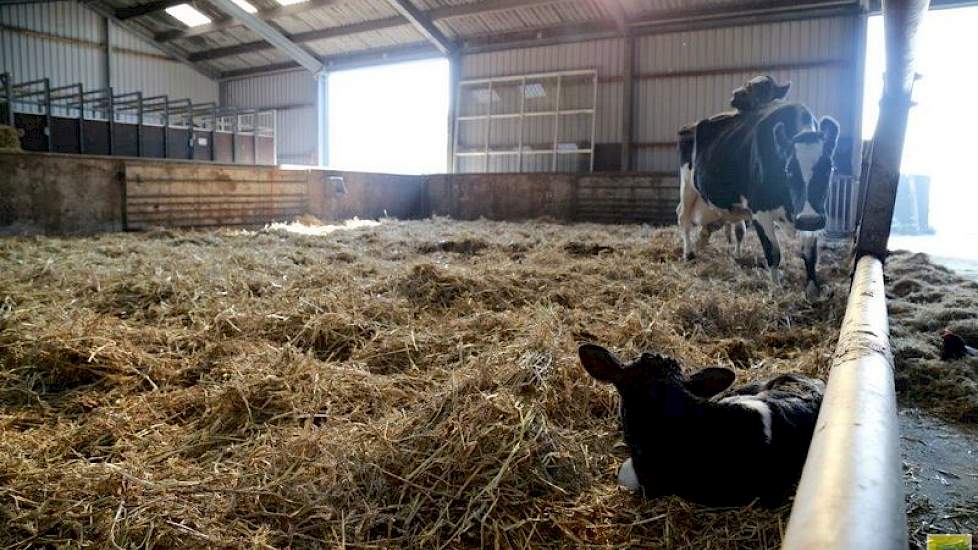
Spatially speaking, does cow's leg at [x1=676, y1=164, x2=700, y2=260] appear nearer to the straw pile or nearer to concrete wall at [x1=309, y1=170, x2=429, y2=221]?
the straw pile

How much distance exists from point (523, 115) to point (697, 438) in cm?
1619

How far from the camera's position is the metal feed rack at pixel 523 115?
16.6 meters

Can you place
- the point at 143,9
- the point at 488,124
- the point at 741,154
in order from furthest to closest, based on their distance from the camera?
the point at 143,9 < the point at 488,124 < the point at 741,154

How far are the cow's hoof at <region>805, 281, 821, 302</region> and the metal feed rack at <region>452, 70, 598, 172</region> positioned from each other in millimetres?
11626

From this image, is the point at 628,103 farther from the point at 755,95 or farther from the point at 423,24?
the point at 755,95

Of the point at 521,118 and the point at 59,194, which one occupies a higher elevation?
the point at 521,118

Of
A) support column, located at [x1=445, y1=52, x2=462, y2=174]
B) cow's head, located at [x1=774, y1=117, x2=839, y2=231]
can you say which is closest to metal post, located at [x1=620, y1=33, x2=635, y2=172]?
support column, located at [x1=445, y1=52, x2=462, y2=174]

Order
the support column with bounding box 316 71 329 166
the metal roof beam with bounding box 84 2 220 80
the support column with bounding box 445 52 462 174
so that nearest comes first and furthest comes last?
1. the support column with bounding box 445 52 462 174
2. the metal roof beam with bounding box 84 2 220 80
3. the support column with bounding box 316 71 329 166

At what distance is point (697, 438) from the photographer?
69.4 inches

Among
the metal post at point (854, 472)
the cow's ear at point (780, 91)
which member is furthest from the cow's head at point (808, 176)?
the metal post at point (854, 472)

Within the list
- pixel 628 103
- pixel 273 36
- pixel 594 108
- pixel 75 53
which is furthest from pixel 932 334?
pixel 75 53

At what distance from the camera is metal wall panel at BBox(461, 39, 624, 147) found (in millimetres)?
16188

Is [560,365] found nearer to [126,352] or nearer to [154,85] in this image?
[126,352]

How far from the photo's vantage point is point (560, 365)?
2697 mm
